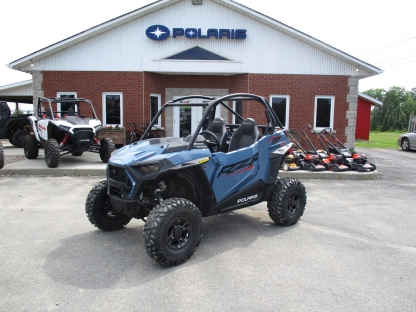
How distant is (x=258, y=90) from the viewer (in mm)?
14820

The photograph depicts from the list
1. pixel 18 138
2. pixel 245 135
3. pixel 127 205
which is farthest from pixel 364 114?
pixel 127 205

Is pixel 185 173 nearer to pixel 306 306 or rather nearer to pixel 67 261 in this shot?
pixel 67 261

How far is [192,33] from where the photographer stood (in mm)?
14414

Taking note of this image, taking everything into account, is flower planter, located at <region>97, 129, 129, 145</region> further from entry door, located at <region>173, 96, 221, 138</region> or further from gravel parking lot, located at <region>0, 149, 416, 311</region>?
gravel parking lot, located at <region>0, 149, 416, 311</region>

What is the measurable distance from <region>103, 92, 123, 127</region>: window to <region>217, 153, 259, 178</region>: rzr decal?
10.5 metres

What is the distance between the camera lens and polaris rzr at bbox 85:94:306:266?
426 cm

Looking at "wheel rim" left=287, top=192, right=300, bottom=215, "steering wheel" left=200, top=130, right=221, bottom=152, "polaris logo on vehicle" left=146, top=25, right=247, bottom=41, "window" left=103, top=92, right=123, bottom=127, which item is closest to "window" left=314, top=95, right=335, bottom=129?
"polaris logo on vehicle" left=146, top=25, right=247, bottom=41

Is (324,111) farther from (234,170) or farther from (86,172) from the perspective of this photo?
(234,170)

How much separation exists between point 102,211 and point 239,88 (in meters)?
11.1

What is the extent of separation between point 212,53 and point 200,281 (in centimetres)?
1190

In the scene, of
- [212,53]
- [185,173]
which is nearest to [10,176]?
[185,173]

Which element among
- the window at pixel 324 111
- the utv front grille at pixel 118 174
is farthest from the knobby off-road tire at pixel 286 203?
the window at pixel 324 111

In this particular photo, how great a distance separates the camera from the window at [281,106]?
15000mm

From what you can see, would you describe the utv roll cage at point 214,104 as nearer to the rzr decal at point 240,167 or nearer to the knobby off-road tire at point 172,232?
the rzr decal at point 240,167
